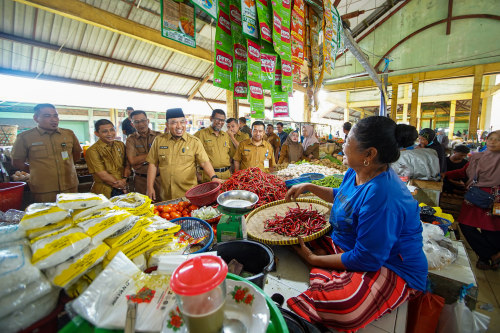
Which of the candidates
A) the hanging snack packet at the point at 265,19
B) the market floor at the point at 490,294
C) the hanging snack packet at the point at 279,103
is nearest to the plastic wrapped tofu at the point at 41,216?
the hanging snack packet at the point at 265,19

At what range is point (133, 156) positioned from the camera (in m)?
3.91

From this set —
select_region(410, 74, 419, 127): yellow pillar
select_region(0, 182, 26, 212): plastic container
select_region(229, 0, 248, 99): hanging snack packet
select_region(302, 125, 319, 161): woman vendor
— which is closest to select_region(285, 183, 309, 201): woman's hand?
select_region(229, 0, 248, 99): hanging snack packet

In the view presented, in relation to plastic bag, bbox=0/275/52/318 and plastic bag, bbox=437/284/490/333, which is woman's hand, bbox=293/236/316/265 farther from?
plastic bag, bbox=0/275/52/318

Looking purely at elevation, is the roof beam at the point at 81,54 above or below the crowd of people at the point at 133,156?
above

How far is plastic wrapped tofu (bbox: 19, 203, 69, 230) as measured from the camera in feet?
3.04

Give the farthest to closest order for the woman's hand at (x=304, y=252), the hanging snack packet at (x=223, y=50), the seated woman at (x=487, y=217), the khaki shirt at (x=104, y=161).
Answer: the khaki shirt at (x=104, y=161)
the seated woman at (x=487, y=217)
the hanging snack packet at (x=223, y=50)
the woman's hand at (x=304, y=252)

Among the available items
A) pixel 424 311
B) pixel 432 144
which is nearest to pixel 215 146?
pixel 424 311

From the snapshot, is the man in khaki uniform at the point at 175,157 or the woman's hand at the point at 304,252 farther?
the man in khaki uniform at the point at 175,157

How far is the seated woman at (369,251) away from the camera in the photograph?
1.33 metres

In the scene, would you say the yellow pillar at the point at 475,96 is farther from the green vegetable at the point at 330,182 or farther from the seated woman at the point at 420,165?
the green vegetable at the point at 330,182

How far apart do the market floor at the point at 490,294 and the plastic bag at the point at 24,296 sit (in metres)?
3.90

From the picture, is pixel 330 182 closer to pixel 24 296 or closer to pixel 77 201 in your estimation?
pixel 77 201

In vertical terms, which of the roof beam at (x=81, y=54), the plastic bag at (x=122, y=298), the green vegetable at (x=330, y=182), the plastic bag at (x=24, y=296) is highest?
the roof beam at (x=81, y=54)

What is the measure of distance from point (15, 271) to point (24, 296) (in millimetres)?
98
